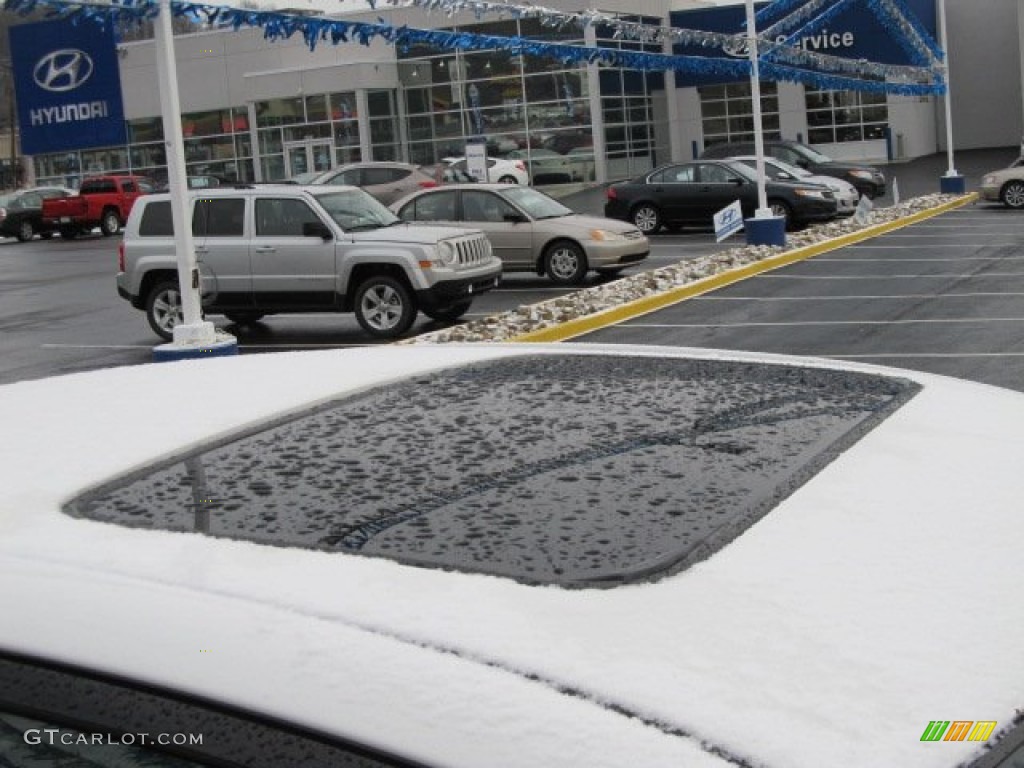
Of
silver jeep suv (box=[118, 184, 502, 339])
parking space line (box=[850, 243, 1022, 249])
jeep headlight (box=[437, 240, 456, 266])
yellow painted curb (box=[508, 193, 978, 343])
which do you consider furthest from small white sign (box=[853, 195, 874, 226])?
jeep headlight (box=[437, 240, 456, 266])

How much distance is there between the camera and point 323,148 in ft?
183

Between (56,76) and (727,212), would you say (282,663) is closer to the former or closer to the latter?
(56,76)

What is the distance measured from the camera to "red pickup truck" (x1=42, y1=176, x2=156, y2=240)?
158 ft

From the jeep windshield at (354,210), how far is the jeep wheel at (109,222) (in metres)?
31.7

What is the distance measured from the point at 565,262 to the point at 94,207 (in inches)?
1187

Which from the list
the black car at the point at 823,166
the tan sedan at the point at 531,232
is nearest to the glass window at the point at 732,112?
the black car at the point at 823,166

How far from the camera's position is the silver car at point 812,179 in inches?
1221

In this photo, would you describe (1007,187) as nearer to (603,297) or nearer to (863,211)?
(863,211)

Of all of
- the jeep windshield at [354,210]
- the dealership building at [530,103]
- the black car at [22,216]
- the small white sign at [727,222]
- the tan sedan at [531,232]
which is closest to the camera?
the jeep windshield at [354,210]

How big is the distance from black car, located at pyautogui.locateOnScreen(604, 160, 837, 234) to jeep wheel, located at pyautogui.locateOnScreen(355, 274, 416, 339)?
46.5 feet

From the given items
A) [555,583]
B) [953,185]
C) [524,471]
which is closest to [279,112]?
[953,185]

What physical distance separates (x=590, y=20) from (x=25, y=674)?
71.1 ft

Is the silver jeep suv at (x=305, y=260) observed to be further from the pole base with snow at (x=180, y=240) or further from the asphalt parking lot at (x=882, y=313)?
the pole base with snow at (x=180, y=240)

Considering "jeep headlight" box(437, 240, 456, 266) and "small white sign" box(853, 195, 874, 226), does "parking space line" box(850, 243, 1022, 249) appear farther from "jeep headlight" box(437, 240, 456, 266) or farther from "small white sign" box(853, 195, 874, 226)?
"jeep headlight" box(437, 240, 456, 266)
